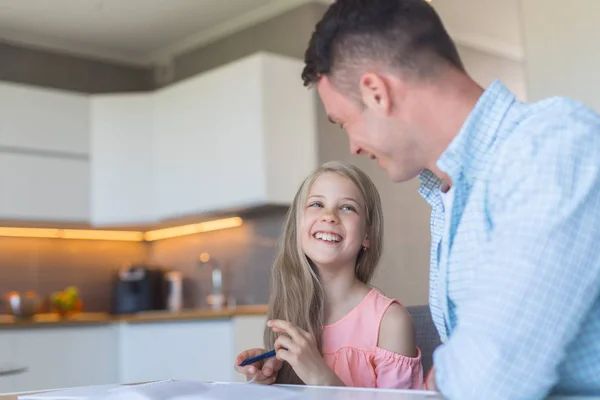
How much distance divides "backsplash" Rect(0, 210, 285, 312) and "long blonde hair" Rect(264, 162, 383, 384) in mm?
2700

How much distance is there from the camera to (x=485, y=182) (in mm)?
931

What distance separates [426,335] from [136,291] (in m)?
3.59

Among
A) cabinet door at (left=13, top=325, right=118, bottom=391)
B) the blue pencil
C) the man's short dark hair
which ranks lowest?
cabinet door at (left=13, top=325, right=118, bottom=391)

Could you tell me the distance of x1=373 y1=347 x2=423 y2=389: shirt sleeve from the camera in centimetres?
149

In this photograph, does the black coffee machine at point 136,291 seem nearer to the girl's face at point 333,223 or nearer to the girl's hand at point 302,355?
the girl's face at point 333,223

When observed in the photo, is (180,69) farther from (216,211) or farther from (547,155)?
(547,155)

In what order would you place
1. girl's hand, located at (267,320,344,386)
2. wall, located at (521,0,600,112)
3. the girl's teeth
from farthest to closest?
1. wall, located at (521,0,600,112)
2. the girl's teeth
3. girl's hand, located at (267,320,344,386)

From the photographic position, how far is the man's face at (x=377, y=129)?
3.29 ft

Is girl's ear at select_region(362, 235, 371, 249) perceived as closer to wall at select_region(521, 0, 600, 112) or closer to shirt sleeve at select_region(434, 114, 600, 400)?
shirt sleeve at select_region(434, 114, 600, 400)

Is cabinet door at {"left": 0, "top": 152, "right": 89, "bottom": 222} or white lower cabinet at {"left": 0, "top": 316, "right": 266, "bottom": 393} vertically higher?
cabinet door at {"left": 0, "top": 152, "right": 89, "bottom": 222}

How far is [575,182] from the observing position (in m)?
0.83

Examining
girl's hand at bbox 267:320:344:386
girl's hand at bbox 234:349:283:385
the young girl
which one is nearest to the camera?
girl's hand at bbox 267:320:344:386

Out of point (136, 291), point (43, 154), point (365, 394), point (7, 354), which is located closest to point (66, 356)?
point (7, 354)

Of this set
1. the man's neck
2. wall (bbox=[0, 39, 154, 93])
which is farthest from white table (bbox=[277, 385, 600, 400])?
wall (bbox=[0, 39, 154, 93])
